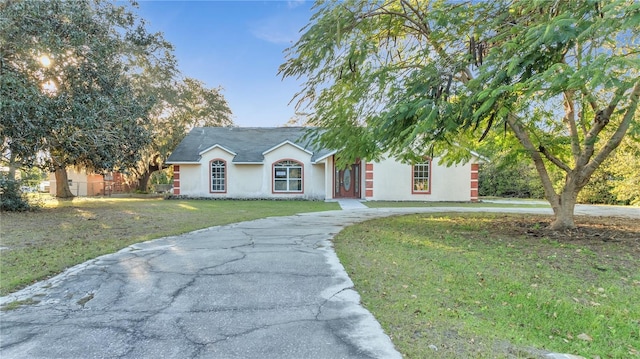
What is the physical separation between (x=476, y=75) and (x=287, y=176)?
53.1 feet

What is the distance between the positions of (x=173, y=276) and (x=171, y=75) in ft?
69.3

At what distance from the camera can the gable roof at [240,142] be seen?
21.5 meters

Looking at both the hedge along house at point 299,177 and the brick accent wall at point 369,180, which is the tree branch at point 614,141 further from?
the brick accent wall at point 369,180

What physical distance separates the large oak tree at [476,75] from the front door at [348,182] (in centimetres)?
1050

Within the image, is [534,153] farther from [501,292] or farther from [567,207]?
[501,292]

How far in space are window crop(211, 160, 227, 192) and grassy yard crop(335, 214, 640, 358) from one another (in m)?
15.7

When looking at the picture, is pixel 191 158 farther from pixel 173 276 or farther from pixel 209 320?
pixel 209 320

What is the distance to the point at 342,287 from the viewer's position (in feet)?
14.3

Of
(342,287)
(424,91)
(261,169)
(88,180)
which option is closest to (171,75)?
(261,169)

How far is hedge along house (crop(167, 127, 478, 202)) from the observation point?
20.2m

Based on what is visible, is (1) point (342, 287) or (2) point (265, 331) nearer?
(2) point (265, 331)

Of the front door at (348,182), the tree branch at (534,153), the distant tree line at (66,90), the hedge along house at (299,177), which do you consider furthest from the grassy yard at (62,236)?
the front door at (348,182)

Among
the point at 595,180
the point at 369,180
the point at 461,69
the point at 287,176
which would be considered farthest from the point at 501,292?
the point at 595,180

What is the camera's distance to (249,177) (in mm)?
21688
